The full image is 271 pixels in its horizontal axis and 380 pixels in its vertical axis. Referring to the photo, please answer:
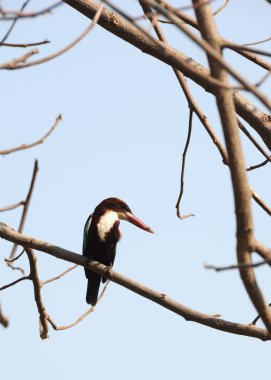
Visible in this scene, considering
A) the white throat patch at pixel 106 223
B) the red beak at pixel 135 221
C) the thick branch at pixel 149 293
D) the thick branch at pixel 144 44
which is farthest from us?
the red beak at pixel 135 221

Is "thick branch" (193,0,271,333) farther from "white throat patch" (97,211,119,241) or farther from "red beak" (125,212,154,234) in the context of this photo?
"red beak" (125,212,154,234)

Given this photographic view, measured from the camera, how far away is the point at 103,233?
17.4 feet

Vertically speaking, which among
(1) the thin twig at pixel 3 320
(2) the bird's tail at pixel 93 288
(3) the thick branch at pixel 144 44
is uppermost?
(3) the thick branch at pixel 144 44

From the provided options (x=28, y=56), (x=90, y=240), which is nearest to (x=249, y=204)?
(x=28, y=56)

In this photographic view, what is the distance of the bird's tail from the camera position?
5.17m

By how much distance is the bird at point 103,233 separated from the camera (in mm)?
5223

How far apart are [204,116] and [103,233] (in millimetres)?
2276

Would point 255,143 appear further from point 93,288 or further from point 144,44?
point 93,288

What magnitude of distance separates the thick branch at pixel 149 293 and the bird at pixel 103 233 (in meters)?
2.02

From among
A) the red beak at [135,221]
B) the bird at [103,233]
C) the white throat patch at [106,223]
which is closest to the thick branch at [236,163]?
the bird at [103,233]

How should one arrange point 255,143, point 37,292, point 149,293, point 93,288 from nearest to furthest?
point 149,293, point 255,143, point 37,292, point 93,288

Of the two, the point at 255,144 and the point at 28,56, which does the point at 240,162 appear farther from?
the point at 255,144

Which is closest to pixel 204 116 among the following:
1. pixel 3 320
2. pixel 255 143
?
pixel 255 143

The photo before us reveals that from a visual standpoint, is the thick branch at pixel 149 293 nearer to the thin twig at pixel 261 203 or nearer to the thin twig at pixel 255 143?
the thin twig at pixel 261 203
